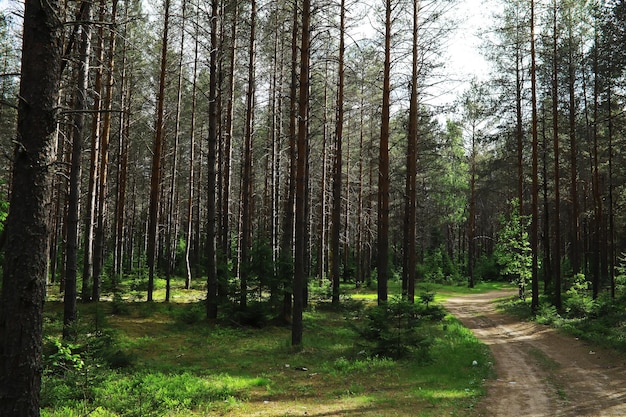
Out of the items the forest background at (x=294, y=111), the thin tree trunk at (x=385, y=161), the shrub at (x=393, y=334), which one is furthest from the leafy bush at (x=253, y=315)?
the shrub at (x=393, y=334)

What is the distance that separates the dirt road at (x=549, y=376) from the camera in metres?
7.22

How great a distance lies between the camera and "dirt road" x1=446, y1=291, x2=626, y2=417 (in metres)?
7.22

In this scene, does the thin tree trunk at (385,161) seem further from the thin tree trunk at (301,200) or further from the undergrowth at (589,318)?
the undergrowth at (589,318)

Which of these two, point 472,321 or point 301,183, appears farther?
point 472,321

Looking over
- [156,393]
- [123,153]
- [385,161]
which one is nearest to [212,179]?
[385,161]

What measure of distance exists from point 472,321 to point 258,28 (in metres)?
15.4

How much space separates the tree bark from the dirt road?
640 centimetres

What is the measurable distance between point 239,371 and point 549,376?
274 inches

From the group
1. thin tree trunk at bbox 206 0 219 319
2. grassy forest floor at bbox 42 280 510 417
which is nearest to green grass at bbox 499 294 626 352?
grassy forest floor at bbox 42 280 510 417

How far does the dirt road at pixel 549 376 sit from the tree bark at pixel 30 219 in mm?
6400

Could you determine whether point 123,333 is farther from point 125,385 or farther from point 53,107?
point 53,107

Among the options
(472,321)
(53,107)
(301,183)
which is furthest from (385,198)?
(53,107)

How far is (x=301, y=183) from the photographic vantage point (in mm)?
11383

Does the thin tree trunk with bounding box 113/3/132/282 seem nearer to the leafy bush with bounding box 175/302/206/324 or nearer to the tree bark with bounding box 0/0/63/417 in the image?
the leafy bush with bounding box 175/302/206/324
